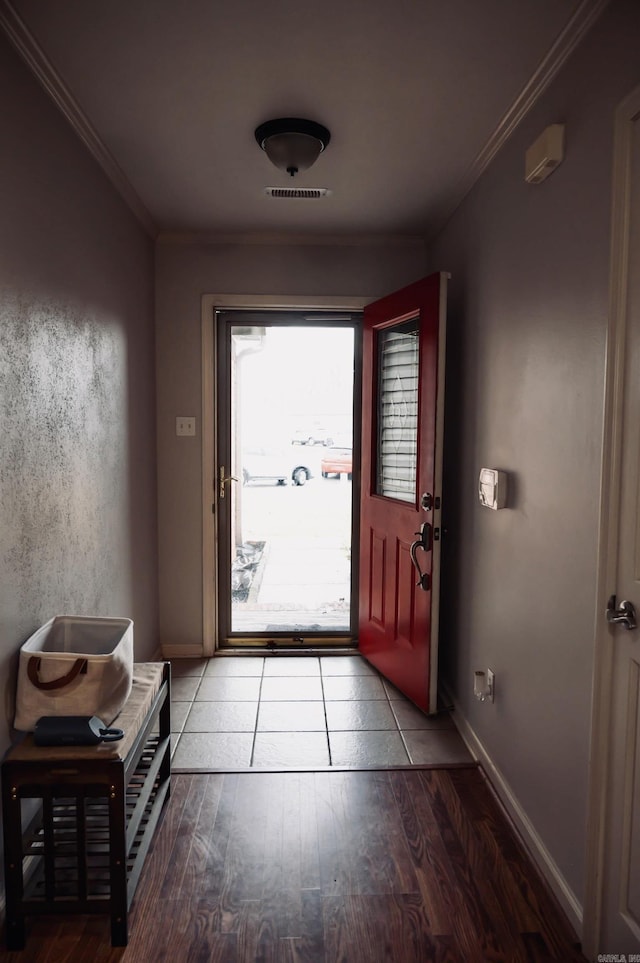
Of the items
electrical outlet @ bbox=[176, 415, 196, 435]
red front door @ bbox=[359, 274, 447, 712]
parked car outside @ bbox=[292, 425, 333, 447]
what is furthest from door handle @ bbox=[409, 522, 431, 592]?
electrical outlet @ bbox=[176, 415, 196, 435]

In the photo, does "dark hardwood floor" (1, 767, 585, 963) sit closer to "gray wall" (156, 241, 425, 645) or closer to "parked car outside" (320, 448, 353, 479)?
"gray wall" (156, 241, 425, 645)

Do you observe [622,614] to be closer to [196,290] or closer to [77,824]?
[77,824]

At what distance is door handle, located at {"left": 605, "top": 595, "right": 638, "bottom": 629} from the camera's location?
4.49ft

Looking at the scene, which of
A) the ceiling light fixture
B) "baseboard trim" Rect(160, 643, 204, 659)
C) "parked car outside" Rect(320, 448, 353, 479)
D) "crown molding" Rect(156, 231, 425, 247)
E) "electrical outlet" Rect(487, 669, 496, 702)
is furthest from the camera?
"parked car outside" Rect(320, 448, 353, 479)

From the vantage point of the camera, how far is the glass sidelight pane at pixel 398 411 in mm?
2974

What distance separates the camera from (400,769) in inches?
94.4

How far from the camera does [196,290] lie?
134 inches

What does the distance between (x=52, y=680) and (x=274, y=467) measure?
225 centimetres

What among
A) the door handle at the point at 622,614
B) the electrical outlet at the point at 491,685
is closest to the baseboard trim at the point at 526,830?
the electrical outlet at the point at 491,685

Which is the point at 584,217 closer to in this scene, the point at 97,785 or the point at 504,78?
the point at 504,78

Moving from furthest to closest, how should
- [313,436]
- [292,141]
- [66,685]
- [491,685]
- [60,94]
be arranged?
[313,436] < [491,685] < [292,141] < [60,94] < [66,685]

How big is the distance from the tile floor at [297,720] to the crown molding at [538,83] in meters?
2.41

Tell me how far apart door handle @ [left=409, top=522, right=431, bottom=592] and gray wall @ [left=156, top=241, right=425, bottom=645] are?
4.40 feet

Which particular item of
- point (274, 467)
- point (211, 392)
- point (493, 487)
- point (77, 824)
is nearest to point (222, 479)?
point (274, 467)
